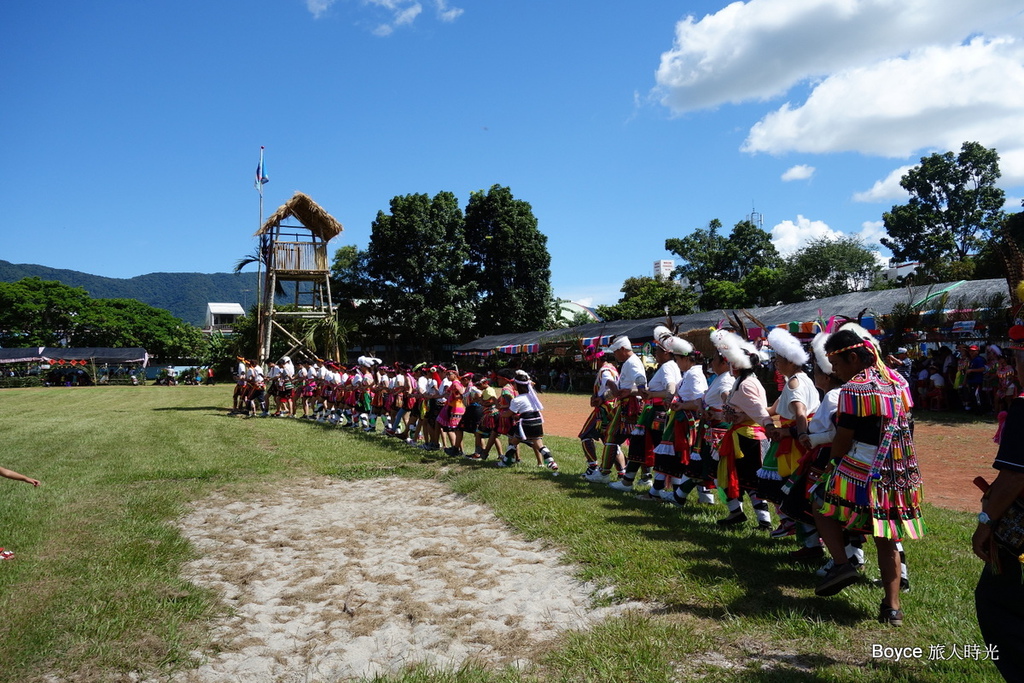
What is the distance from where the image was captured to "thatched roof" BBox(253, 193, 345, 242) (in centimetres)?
2577

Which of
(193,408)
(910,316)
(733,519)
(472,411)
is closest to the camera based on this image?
(733,519)

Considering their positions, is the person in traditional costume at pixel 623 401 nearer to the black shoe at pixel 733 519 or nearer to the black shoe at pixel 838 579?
the black shoe at pixel 733 519

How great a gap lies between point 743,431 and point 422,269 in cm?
3561

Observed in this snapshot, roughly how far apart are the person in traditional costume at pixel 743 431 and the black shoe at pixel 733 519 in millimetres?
A: 169

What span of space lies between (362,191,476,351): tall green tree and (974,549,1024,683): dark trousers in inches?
1498

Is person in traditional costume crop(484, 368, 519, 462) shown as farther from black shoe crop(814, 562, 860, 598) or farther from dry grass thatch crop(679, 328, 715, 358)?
black shoe crop(814, 562, 860, 598)

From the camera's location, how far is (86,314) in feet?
200

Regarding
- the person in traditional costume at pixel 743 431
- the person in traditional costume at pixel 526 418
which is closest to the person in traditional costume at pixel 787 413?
the person in traditional costume at pixel 743 431

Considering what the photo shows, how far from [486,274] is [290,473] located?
33.7m

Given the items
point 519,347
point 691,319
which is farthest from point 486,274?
point 691,319

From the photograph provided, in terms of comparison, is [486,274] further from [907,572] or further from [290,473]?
[907,572]

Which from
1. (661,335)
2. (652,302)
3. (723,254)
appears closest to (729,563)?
(661,335)

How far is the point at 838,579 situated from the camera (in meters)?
4.18

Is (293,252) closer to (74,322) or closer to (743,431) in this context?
(743,431)
